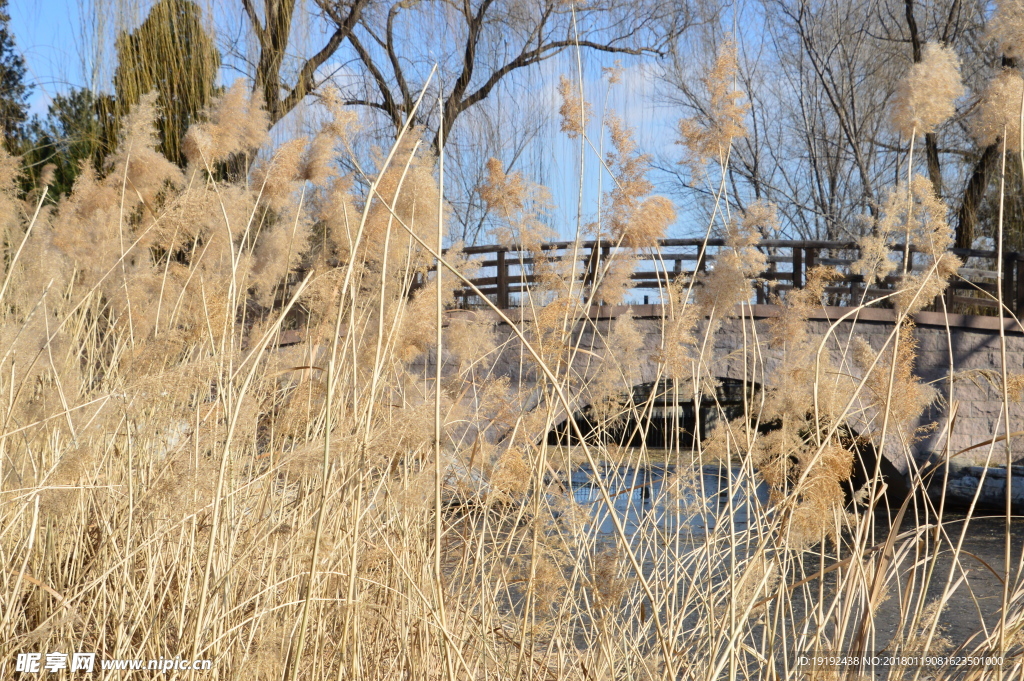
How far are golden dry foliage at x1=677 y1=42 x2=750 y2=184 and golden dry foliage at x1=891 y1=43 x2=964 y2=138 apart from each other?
292 millimetres

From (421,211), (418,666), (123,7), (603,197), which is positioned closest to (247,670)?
(418,666)

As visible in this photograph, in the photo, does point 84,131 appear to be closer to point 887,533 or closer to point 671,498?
point 671,498

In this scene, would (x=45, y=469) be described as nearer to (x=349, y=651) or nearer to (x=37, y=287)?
(x=37, y=287)

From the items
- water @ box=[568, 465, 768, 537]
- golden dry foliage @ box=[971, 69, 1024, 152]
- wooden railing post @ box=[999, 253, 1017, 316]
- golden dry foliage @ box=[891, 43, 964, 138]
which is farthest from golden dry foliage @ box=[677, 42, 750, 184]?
wooden railing post @ box=[999, 253, 1017, 316]

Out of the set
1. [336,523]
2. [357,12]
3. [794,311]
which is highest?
[357,12]

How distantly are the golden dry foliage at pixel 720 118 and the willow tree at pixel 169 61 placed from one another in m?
3.41

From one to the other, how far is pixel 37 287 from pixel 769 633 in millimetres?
1635

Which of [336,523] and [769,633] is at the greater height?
[336,523]

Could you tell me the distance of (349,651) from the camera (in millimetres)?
1412

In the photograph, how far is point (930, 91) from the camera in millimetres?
1486

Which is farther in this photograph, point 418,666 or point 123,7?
point 123,7

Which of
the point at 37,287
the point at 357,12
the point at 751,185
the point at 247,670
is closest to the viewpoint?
the point at 247,670

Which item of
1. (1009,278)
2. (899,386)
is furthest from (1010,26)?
(1009,278)

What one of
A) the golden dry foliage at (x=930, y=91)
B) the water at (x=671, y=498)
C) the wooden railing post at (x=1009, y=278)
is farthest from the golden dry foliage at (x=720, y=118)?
the wooden railing post at (x=1009, y=278)
